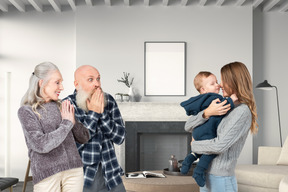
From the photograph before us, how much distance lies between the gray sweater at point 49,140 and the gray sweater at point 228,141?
0.58 metres

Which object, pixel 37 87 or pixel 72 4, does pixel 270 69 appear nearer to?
pixel 72 4

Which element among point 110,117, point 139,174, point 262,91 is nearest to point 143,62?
point 262,91

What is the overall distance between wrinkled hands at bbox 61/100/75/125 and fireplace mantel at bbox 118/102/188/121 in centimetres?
405

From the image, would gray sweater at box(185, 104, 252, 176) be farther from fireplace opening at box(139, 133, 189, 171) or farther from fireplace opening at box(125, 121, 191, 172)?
fireplace opening at box(139, 133, 189, 171)

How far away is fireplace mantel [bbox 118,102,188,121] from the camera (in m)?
5.71

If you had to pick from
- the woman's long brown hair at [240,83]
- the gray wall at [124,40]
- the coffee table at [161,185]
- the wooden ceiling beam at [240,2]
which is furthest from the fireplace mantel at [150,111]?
the woman's long brown hair at [240,83]

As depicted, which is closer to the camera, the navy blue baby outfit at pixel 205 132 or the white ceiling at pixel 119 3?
the navy blue baby outfit at pixel 205 132

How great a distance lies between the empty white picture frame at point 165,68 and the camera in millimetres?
5875

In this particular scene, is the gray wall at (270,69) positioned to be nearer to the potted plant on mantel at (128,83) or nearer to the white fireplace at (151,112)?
the white fireplace at (151,112)

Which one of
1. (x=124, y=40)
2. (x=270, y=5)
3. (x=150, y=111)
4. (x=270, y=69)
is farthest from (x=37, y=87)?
(x=270, y=69)

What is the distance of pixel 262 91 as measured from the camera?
6258mm

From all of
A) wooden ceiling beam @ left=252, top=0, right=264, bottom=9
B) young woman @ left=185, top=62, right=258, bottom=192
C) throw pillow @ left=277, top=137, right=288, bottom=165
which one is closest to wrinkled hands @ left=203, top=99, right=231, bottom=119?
young woman @ left=185, top=62, right=258, bottom=192

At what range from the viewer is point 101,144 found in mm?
1776

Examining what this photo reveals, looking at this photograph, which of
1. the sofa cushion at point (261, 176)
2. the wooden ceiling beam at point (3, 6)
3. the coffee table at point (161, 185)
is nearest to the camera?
the coffee table at point (161, 185)
